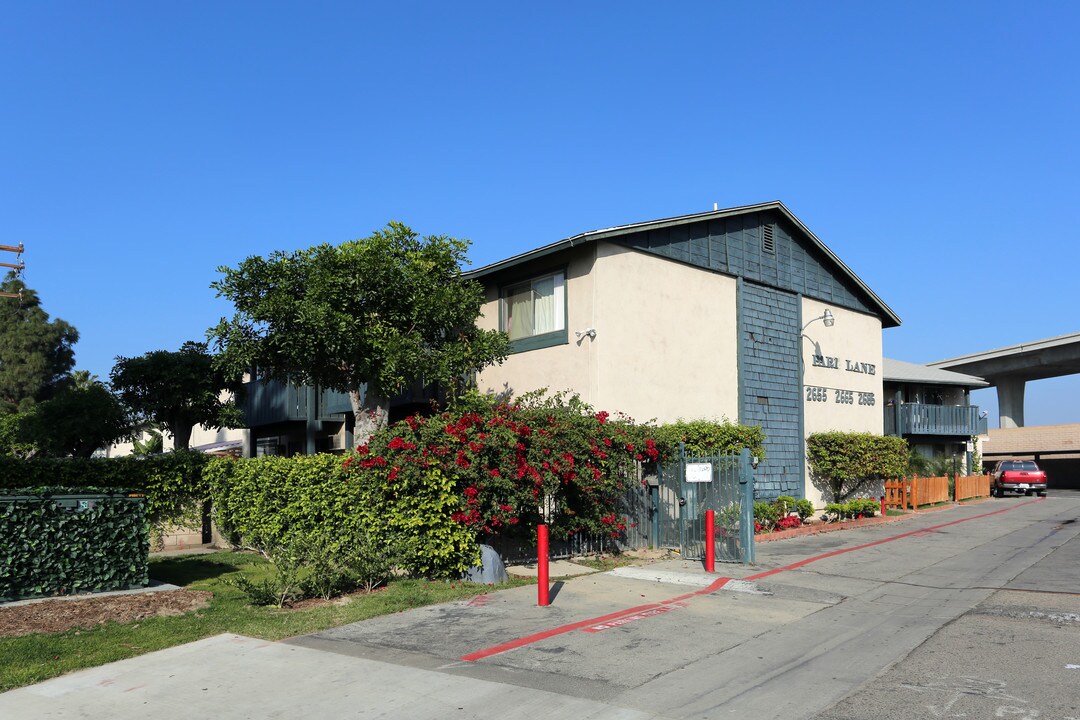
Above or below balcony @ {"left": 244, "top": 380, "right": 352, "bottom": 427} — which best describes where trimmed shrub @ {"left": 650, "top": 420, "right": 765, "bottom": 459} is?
below

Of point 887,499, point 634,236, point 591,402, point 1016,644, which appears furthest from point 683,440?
point 887,499

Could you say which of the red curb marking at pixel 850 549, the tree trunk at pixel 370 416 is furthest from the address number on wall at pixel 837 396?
the tree trunk at pixel 370 416

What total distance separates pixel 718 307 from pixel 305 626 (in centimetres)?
1441

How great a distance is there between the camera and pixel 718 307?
2105 centimetres

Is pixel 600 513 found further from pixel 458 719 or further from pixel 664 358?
pixel 458 719

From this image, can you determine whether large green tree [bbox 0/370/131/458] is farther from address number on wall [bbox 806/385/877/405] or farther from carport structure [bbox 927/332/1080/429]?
carport structure [bbox 927/332/1080/429]

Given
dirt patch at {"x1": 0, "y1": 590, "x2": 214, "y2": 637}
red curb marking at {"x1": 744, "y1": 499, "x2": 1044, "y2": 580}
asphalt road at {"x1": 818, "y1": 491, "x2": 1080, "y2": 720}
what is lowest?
red curb marking at {"x1": 744, "y1": 499, "x2": 1044, "y2": 580}

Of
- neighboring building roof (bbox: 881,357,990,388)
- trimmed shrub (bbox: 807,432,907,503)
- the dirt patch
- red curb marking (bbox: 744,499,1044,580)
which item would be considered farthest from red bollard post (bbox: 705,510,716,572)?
neighboring building roof (bbox: 881,357,990,388)

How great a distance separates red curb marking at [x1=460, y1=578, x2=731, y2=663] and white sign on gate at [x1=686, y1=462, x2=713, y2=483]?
2.35 metres

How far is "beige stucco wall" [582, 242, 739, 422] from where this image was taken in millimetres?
17641

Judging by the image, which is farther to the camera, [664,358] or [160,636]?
[664,358]

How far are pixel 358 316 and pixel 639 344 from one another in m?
6.29

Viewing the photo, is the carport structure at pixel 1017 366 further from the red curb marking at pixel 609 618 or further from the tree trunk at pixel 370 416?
the tree trunk at pixel 370 416

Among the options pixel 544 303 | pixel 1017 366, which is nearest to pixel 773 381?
pixel 544 303
